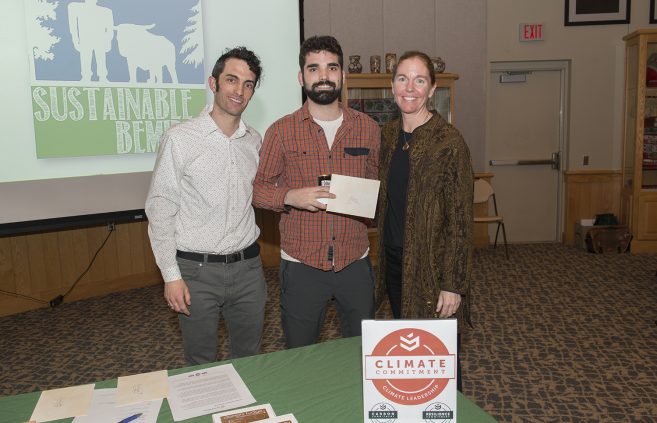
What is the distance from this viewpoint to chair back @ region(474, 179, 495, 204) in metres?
6.36

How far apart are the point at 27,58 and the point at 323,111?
1.69 m

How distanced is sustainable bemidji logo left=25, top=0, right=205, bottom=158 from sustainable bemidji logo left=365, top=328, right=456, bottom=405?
2.41 meters

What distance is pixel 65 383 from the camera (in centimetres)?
325

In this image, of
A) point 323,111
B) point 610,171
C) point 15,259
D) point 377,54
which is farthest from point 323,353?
point 610,171

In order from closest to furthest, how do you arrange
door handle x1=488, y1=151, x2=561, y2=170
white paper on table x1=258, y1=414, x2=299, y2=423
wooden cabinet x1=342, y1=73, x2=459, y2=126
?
1. white paper on table x1=258, y1=414, x2=299, y2=423
2. wooden cabinet x1=342, y1=73, x2=459, y2=126
3. door handle x1=488, y1=151, x2=561, y2=170

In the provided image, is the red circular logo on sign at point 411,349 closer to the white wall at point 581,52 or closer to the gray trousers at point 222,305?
the gray trousers at point 222,305

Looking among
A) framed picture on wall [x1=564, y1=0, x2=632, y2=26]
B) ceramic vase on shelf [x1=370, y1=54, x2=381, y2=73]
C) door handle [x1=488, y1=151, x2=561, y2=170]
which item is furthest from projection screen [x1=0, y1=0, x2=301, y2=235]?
framed picture on wall [x1=564, y1=0, x2=632, y2=26]

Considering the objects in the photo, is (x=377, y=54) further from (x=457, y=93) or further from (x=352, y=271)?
(x=352, y=271)

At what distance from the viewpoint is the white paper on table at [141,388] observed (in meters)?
1.43

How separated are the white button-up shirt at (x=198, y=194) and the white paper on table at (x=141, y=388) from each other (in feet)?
1.77

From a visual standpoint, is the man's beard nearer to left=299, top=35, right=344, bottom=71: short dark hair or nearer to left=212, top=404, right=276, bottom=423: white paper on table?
left=299, top=35, right=344, bottom=71: short dark hair

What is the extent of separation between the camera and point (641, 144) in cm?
608

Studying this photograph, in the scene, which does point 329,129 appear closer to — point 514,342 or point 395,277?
point 395,277

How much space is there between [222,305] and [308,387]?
821 mm
